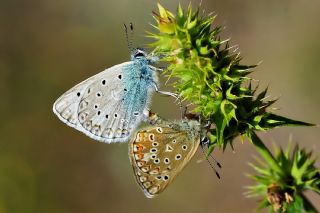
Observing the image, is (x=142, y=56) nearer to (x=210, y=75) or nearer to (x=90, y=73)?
(x=210, y=75)

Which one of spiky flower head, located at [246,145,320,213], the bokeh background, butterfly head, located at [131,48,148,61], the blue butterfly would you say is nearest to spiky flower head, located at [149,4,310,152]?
spiky flower head, located at [246,145,320,213]

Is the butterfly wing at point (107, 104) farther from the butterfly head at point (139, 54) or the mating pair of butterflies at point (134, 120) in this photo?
the butterfly head at point (139, 54)

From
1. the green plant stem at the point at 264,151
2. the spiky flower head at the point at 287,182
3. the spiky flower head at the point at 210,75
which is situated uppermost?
the spiky flower head at the point at 210,75

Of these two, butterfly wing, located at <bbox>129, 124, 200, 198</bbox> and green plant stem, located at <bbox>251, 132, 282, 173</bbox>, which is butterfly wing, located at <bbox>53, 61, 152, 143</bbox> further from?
green plant stem, located at <bbox>251, 132, 282, 173</bbox>

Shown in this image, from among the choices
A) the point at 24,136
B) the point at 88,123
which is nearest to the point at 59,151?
the point at 24,136

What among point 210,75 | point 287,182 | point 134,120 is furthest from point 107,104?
point 287,182

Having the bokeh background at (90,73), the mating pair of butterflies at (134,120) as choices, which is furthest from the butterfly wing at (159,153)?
the bokeh background at (90,73)
